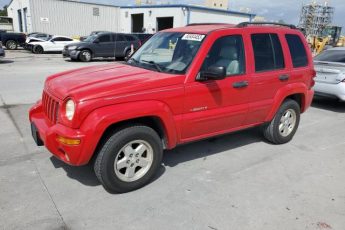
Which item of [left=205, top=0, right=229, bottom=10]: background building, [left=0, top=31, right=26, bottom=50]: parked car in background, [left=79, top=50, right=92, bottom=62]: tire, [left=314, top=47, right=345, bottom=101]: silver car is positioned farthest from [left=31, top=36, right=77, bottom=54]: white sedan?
[left=205, top=0, right=229, bottom=10]: background building

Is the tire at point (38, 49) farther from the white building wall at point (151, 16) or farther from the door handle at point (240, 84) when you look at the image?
the door handle at point (240, 84)

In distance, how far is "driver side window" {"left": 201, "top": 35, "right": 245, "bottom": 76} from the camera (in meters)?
4.14

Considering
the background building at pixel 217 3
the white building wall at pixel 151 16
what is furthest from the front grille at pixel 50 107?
the background building at pixel 217 3

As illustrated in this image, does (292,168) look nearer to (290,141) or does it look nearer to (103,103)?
(290,141)

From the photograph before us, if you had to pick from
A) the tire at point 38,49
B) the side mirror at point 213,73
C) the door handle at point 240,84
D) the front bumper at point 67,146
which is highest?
the side mirror at point 213,73

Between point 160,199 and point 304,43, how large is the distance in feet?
12.1

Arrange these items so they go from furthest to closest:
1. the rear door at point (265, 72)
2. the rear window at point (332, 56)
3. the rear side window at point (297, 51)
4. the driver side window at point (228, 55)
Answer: the rear window at point (332, 56)
the rear side window at point (297, 51)
the rear door at point (265, 72)
the driver side window at point (228, 55)

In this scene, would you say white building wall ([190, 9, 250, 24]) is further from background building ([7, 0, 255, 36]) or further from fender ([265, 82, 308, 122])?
fender ([265, 82, 308, 122])

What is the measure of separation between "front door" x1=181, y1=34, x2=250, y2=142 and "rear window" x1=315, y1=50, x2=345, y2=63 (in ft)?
17.1

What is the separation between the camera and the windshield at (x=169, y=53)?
160 inches

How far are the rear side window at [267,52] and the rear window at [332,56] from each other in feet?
14.2

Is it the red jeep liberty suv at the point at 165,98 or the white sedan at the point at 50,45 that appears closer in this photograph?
the red jeep liberty suv at the point at 165,98

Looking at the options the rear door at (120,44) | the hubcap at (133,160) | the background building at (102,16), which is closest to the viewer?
the hubcap at (133,160)

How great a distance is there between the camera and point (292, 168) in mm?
4570
